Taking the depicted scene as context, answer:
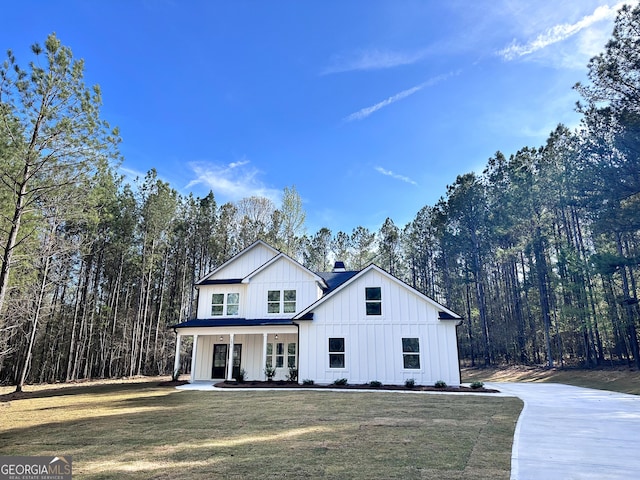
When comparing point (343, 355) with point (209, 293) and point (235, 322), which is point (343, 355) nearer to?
point (235, 322)

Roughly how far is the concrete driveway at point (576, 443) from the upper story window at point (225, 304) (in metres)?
14.1

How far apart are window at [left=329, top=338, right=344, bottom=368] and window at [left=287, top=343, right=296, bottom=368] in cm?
271

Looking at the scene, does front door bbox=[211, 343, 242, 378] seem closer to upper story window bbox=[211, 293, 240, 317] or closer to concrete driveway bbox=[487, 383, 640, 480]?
upper story window bbox=[211, 293, 240, 317]

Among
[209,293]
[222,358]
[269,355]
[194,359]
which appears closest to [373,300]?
[269,355]

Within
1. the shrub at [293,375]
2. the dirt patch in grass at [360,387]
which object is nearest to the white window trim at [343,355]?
the dirt patch in grass at [360,387]

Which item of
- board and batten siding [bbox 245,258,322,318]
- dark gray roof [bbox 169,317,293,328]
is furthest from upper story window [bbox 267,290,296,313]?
dark gray roof [bbox 169,317,293,328]

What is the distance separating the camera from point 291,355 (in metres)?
18.3

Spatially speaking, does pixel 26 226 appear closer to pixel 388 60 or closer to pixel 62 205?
pixel 62 205

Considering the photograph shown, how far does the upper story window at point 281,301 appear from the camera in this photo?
1858 cm

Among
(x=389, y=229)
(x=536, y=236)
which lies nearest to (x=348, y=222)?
(x=389, y=229)

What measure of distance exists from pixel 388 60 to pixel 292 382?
608 inches

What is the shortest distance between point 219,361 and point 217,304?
10.1 feet

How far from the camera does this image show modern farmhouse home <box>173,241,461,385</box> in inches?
612

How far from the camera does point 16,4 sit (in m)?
10.3
